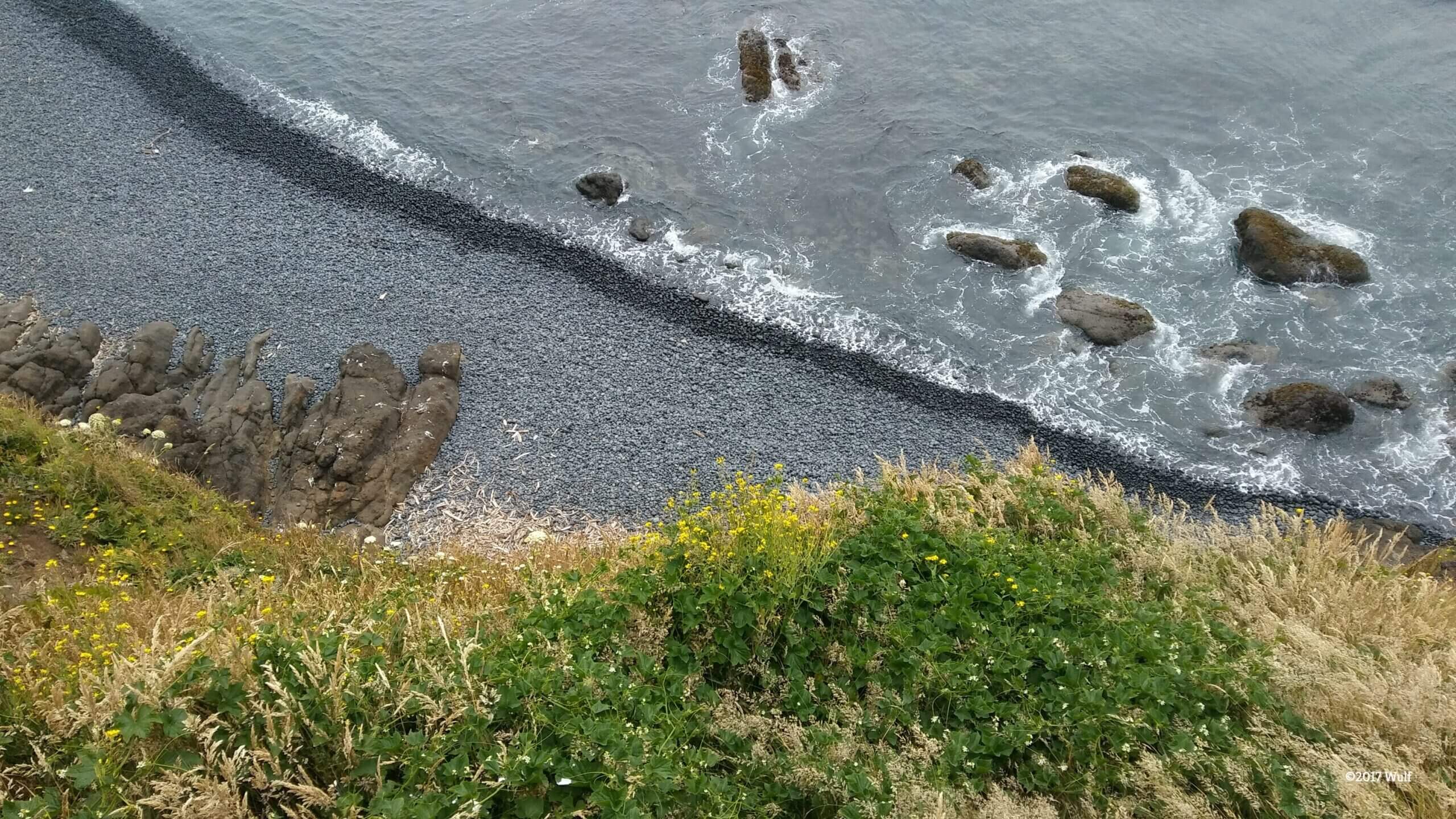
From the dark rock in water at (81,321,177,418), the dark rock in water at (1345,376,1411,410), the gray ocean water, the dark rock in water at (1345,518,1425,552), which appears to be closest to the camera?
the dark rock in water at (1345,518,1425,552)

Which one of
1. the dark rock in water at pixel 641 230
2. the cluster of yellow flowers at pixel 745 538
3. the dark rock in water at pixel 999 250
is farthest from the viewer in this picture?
the dark rock in water at pixel 641 230

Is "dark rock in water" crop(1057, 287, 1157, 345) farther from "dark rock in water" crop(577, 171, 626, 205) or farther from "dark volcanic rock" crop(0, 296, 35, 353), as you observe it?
"dark volcanic rock" crop(0, 296, 35, 353)

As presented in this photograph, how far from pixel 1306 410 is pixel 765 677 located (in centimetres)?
1394

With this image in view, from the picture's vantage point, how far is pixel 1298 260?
17484 mm

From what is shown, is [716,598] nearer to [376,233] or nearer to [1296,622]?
[1296,622]

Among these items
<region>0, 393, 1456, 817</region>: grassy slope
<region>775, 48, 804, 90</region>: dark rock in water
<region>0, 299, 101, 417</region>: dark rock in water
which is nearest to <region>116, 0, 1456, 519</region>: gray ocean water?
<region>775, 48, 804, 90</region>: dark rock in water

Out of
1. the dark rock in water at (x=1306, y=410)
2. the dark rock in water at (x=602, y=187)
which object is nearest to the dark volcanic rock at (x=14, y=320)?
the dark rock in water at (x=602, y=187)

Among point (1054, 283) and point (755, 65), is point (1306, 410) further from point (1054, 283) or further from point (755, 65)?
point (755, 65)

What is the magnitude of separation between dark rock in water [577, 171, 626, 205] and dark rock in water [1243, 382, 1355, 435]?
14596 millimetres

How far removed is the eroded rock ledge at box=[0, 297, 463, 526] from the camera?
13.5 m

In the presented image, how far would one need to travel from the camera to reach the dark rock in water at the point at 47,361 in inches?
566

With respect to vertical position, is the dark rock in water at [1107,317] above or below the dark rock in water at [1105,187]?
below

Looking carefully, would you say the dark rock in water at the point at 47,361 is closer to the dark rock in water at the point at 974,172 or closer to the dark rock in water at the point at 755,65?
the dark rock in water at the point at 755,65

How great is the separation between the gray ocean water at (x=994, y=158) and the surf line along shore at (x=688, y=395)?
630 mm
